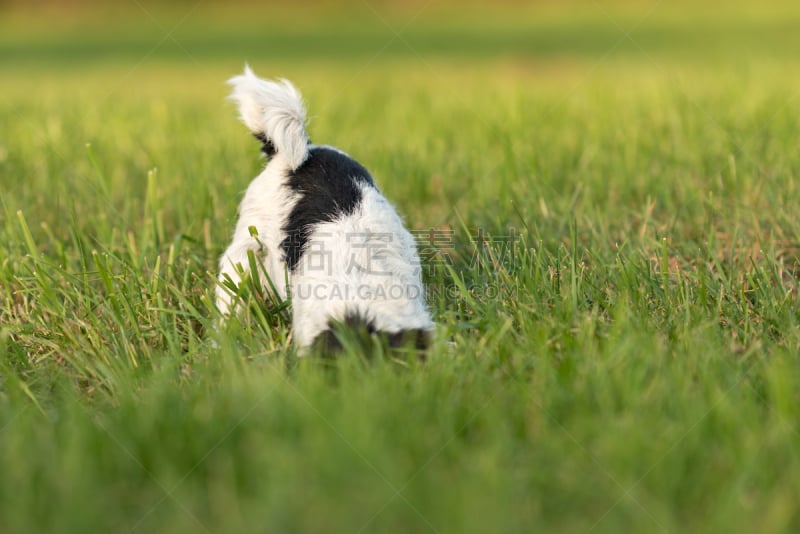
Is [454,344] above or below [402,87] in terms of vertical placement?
below

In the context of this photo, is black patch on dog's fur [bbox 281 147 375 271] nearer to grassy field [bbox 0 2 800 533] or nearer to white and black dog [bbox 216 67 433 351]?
white and black dog [bbox 216 67 433 351]

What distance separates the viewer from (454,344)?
9.76 ft

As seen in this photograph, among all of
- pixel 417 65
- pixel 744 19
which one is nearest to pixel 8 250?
pixel 417 65

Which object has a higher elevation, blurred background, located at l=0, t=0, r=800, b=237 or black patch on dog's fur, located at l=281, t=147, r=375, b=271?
blurred background, located at l=0, t=0, r=800, b=237

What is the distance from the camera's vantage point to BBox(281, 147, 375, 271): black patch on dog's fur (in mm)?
3305

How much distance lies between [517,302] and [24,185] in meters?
3.62

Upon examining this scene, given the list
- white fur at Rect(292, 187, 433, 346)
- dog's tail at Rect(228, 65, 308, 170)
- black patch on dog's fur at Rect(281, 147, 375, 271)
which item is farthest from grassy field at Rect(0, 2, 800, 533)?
dog's tail at Rect(228, 65, 308, 170)

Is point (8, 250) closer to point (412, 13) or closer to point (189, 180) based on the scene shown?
point (189, 180)

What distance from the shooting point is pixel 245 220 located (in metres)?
3.62

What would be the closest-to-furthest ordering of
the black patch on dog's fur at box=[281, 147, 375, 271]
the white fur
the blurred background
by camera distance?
the white fur, the black patch on dog's fur at box=[281, 147, 375, 271], the blurred background

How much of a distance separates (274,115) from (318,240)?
2.39 feet

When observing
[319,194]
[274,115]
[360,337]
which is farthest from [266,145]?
[360,337]

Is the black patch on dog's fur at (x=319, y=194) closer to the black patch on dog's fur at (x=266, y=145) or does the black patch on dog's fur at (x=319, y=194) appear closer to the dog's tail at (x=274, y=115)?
the dog's tail at (x=274, y=115)

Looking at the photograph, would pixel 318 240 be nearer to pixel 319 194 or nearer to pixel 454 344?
pixel 319 194
